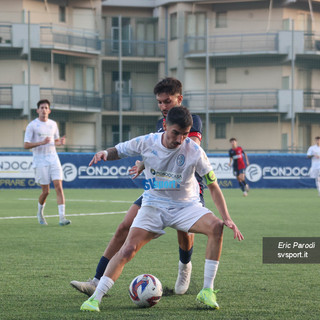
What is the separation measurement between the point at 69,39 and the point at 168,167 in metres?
37.6

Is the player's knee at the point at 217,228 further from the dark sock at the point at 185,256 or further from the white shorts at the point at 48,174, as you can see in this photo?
the white shorts at the point at 48,174

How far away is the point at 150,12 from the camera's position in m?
47.5

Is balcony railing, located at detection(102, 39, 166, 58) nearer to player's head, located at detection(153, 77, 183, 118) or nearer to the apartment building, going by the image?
the apartment building

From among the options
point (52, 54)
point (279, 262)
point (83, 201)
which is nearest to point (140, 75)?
point (52, 54)

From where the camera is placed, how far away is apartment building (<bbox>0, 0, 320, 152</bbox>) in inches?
1631

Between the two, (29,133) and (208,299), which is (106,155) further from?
(29,133)

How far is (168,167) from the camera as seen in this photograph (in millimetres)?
6137

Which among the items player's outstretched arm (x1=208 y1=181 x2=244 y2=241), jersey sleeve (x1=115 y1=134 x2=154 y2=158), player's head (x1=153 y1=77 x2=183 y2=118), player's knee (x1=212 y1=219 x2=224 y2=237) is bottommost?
player's knee (x1=212 y1=219 x2=224 y2=237)

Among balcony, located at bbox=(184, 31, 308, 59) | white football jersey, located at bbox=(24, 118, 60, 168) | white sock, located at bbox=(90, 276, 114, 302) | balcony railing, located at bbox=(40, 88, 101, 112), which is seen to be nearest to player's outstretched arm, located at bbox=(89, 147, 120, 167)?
white sock, located at bbox=(90, 276, 114, 302)

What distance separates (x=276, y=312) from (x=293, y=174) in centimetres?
2513

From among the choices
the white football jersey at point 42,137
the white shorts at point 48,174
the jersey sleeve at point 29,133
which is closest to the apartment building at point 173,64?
the white football jersey at point 42,137

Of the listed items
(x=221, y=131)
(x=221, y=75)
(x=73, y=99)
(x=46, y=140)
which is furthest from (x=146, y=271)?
(x=221, y=75)

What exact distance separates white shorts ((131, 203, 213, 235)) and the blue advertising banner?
21.6m

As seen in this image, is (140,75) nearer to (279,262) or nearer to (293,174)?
(293,174)
